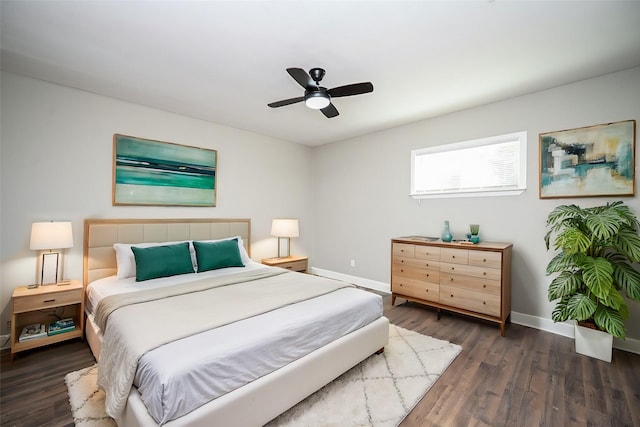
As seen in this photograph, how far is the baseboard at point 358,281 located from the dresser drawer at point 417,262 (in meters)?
0.85

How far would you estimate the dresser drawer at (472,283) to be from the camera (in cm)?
298

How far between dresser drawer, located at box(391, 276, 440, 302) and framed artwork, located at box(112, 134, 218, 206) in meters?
2.95

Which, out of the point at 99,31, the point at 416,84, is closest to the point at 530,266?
the point at 416,84

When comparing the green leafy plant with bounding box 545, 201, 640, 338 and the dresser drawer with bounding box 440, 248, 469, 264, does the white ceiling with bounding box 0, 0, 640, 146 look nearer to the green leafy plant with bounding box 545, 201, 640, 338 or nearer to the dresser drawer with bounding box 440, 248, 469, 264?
the green leafy plant with bounding box 545, 201, 640, 338

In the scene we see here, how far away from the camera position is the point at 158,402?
1.31m

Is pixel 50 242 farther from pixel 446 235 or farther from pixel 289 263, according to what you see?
pixel 446 235

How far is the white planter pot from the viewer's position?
244 centimetres

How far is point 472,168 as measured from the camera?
3.65 m

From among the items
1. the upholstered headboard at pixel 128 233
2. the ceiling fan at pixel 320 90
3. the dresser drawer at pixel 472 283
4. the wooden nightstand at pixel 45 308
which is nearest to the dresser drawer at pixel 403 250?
the dresser drawer at pixel 472 283

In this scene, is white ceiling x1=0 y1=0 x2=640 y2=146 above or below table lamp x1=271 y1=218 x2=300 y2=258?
above

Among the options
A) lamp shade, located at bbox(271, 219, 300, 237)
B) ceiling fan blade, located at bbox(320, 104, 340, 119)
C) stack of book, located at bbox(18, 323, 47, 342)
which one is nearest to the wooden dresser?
lamp shade, located at bbox(271, 219, 300, 237)

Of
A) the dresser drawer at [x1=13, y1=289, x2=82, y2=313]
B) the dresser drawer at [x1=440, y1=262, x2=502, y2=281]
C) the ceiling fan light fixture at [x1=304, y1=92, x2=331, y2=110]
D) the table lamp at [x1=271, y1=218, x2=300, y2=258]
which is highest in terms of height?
the ceiling fan light fixture at [x1=304, y1=92, x2=331, y2=110]

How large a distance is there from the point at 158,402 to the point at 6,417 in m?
1.43

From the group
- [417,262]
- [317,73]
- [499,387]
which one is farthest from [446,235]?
[317,73]
